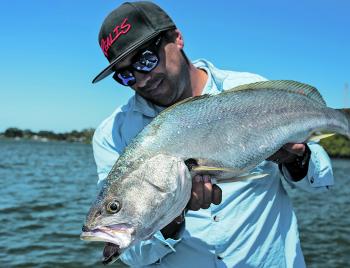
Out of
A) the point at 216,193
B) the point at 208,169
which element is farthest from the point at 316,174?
the point at 208,169

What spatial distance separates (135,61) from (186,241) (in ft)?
4.59

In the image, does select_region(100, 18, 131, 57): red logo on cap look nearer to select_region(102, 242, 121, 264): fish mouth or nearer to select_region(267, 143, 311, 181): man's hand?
select_region(267, 143, 311, 181): man's hand

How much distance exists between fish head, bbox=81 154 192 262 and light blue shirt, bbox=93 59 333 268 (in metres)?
0.73

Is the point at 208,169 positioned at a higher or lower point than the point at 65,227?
higher

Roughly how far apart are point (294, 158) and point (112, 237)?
5.07 ft

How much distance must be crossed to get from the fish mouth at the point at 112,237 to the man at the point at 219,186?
721 millimetres

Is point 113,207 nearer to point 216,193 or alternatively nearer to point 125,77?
point 216,193

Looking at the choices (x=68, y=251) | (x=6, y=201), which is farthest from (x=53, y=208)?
(x=68, y=251)

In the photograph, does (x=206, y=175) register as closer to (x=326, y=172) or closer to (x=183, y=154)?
(x=183, y=154)

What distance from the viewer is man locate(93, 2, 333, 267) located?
3.36m

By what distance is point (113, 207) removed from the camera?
264 centimetres

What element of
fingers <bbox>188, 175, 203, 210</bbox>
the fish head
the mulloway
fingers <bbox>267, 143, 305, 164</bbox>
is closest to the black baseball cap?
the mulloway

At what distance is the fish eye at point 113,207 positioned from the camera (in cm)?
264

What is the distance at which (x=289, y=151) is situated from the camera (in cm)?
329
